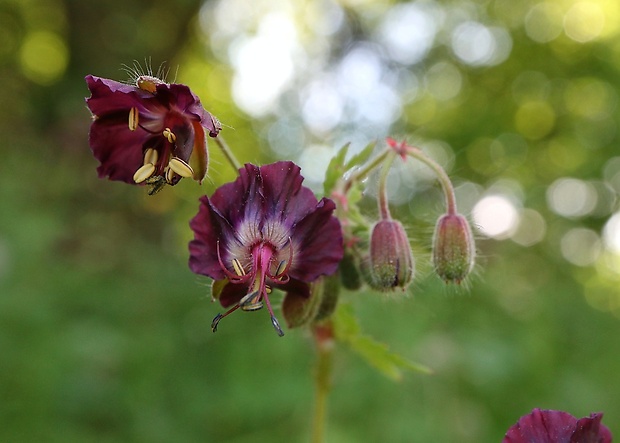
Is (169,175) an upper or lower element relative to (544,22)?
lower

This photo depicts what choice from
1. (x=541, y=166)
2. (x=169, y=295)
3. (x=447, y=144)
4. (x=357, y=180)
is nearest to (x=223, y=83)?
(x=447, y=144)

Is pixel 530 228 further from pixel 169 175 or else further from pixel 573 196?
pixel 169 175

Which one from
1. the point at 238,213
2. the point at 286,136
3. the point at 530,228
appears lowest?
the point at 238,213

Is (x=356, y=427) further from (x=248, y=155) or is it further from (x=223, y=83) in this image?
(x=223, y=83)

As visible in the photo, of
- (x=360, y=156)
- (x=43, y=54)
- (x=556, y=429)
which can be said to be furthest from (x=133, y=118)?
(x=43, y=54)

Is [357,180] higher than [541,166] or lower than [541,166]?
lower

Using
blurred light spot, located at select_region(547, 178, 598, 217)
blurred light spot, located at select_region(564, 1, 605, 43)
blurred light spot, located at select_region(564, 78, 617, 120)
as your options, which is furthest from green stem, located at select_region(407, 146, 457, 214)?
blurred light spot, located at select_region(564, 1, 605, 43)
